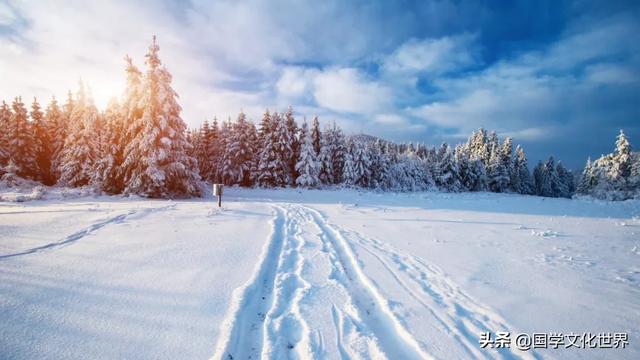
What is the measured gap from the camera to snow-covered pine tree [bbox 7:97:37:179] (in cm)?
3133

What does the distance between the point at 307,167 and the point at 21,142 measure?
111 ft

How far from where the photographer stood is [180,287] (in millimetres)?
4527

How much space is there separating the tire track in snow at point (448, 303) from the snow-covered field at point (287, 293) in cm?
3

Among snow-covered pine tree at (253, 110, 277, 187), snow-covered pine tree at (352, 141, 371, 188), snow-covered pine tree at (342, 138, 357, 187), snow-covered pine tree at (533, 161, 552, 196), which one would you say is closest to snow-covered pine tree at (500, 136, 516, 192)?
snow-covered pine tree at (533, 161, 552, 196)

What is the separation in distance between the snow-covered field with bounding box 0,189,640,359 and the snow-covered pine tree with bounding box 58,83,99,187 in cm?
2497

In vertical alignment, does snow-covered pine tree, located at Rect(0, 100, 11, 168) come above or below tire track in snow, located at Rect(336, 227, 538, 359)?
above

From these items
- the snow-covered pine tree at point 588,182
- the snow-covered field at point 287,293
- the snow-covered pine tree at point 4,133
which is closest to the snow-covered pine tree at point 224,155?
the snow-covered pine tree at point 4,133

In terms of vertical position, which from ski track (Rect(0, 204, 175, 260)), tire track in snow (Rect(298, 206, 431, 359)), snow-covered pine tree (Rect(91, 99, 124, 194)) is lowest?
tire track in snow (Rect(298, 206, 431, 359))

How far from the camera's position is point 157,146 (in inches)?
804

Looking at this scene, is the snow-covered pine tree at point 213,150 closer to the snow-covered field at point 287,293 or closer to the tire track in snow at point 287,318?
the snow-covered field at point 287,293

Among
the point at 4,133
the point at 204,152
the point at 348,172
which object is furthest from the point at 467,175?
the point at 4,133

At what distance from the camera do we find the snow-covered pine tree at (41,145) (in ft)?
112

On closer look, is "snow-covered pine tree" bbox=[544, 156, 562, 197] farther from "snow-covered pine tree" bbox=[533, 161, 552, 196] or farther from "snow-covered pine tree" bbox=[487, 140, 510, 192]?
"snow-covered pine tree" bbox=[487, 140, 510, 192]

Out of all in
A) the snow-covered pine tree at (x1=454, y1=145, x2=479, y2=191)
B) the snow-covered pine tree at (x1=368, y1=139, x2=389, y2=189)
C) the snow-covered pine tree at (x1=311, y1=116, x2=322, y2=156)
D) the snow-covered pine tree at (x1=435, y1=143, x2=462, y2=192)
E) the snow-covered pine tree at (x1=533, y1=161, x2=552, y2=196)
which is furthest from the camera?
the snow-covered pine tree at (x1=533, y1=161, x2=552, y2=196)
